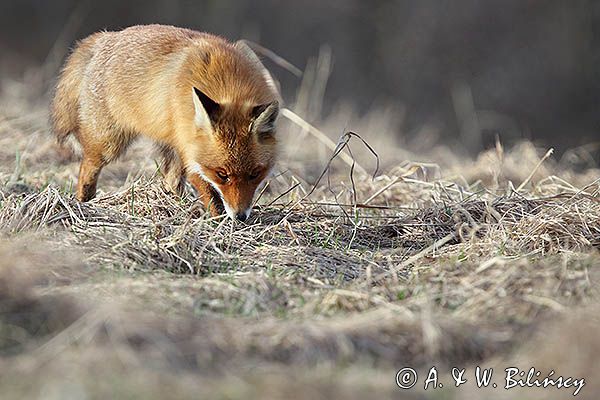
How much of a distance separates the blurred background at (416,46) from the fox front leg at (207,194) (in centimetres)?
1131

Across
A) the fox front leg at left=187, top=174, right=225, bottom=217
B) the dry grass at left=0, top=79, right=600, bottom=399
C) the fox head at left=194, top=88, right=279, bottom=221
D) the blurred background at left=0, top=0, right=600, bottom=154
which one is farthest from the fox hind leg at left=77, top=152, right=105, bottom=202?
the blurred background at left=0, top=0, right=600, bottom=154

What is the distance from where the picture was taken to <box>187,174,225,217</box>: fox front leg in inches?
251

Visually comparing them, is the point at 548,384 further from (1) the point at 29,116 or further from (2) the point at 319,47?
(2) the point at 319,47

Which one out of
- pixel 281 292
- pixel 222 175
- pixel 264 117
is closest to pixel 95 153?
pixel 222 175

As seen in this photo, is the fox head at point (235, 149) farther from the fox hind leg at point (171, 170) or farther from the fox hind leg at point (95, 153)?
the fox hind leg at point (95, 153)

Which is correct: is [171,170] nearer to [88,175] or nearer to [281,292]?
[88,175]

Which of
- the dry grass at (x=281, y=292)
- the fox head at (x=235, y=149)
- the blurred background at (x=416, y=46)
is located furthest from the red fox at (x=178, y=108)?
the blurred background at (x=416, y=46)

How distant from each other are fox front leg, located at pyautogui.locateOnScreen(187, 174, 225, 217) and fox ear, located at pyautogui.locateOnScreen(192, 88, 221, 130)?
0.49 metres

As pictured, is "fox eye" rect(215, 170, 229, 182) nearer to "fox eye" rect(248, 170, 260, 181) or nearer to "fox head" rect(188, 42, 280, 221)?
"fox head" rect(188, 42, 280, 221)

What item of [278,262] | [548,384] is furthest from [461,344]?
[278,262]

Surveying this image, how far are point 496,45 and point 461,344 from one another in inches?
672

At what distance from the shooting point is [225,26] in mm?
20469

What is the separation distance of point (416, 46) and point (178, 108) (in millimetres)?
14994

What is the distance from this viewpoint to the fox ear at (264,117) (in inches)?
230
